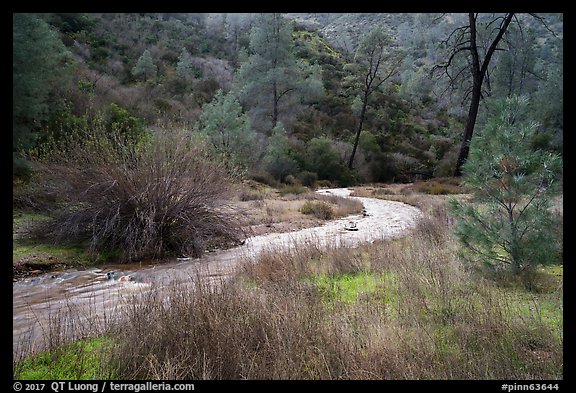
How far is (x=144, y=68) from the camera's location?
1484 inches

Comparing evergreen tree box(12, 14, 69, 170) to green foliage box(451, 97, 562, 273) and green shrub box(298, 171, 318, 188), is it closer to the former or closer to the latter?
green foliage box(451, 97, 562, 273)

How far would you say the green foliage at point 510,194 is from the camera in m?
5.25

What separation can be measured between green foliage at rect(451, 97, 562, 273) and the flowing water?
3300 millimetres

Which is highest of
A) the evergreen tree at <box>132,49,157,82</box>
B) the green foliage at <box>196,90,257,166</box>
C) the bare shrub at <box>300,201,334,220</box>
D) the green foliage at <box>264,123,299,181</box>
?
the evergreen tree at <box>132,49,157,82</box>

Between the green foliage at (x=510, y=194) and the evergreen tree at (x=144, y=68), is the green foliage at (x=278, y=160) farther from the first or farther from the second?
the green foliage at (x=510, y=194)

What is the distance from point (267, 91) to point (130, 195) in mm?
30752

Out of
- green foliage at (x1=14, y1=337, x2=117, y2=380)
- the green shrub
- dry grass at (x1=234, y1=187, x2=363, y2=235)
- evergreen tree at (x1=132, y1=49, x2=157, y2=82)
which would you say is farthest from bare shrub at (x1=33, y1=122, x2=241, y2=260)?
evergreen tree at (x1=132, y1=49, x2=157, y2=82)

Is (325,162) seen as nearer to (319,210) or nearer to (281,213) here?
(319,210)

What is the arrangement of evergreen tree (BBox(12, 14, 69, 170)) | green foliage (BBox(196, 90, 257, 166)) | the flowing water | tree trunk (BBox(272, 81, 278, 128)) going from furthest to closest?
tree trunk (BBox(272, 81, 278, 128)) → green foliage (BBox(196, 90, 257, 166)) → evergreen tree (BBox(12, 14, 69, 170)) → the flowing water

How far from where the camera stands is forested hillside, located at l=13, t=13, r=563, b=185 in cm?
1473
